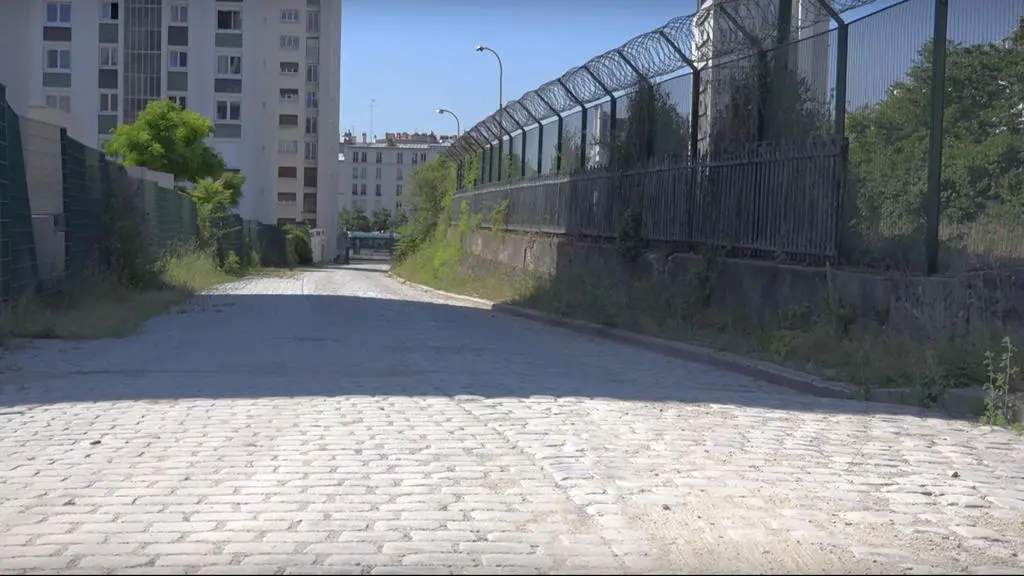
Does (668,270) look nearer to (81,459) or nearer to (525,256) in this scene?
(525,256)

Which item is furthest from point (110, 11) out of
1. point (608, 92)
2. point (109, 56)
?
point (608, 92)

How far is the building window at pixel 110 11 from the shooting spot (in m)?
62.8

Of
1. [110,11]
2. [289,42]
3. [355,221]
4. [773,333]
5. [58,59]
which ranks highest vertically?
[289,42]

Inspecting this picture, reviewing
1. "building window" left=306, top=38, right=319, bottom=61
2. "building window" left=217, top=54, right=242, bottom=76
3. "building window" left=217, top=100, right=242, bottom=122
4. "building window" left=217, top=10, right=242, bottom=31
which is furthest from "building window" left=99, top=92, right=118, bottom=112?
"building window" left=306, top=38, right=319, bottom=61

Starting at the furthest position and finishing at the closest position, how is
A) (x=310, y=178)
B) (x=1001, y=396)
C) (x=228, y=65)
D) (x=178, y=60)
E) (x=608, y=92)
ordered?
(x=310, y=178) → (x=228, y=65) → (x=178, y=60) → (x=608, y=92) → (x=1001, y=396)

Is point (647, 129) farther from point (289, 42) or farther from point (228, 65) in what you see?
point (289, 42)

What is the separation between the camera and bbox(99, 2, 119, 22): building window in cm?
6284

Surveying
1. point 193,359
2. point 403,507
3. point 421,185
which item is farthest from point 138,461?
point 421,185

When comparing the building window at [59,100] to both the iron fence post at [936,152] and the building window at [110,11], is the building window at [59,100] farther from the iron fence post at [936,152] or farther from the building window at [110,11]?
the iron fence post at [936,152]

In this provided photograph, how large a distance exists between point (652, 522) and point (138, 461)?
11.5 feet

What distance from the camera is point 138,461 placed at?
724 cm

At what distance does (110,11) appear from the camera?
63125 millimetres

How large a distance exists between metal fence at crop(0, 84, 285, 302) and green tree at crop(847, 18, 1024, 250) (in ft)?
34.6

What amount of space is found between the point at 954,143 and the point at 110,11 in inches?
2381
